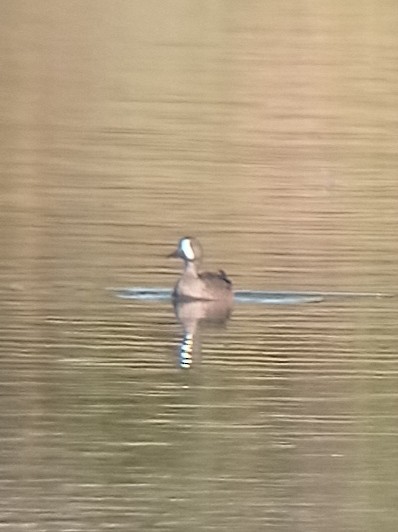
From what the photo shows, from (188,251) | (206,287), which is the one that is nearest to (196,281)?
(206,287)

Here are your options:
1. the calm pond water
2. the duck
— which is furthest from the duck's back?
the calm pond water

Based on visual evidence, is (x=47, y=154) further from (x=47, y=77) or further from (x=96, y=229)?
(x=47, y=77)

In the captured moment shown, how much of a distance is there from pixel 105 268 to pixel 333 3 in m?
15.6

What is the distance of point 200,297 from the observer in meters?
10.2

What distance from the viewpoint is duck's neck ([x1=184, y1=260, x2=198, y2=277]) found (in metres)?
10.5

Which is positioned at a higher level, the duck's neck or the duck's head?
the duck's head

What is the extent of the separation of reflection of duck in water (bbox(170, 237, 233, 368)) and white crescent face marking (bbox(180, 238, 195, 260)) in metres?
0.02

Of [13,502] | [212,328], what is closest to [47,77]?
[212,328]

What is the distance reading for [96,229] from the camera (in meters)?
11.9

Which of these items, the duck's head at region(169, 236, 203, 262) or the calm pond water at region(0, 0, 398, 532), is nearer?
the calm pond water at region(0, 0, 398, 532)

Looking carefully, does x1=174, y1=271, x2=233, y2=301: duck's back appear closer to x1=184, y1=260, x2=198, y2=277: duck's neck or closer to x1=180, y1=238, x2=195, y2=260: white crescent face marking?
x1=184, y1=260, x2=198, y2=277: duck's neck

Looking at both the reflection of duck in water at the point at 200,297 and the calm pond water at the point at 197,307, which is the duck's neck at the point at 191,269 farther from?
the calm pond water at the point at 197,307

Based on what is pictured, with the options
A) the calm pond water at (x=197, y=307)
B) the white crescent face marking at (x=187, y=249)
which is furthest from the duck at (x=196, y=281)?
the calm pond water at (x=197, y=307)

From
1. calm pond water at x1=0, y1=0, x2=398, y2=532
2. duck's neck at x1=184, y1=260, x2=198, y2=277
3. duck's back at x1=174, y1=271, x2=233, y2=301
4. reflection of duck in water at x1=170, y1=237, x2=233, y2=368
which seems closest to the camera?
calm pond water at x1=0, y1=0, x2=398, y2=532
